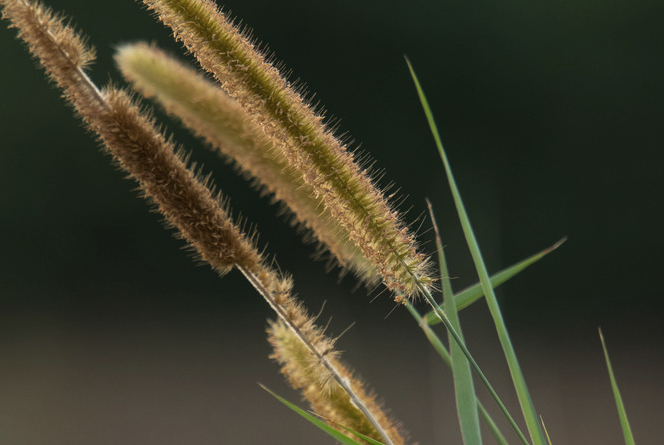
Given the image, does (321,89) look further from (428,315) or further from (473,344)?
(428,315)

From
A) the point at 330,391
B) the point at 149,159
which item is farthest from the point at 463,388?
the point at 149,159

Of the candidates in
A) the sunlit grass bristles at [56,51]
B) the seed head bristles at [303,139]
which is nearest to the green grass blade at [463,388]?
the seed head bristles at [303,139]

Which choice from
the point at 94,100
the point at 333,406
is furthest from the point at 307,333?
the point at 94,100

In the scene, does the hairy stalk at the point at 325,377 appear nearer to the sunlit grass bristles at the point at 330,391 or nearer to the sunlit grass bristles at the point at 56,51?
the sunlit grass bristles at the point at 330,391

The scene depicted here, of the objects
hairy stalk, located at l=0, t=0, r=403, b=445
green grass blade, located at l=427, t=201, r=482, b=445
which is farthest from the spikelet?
green grass blade, located at l=427, t=201, r=482, b=445

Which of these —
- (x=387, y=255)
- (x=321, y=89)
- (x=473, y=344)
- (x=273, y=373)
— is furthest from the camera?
(x=273, y=373)

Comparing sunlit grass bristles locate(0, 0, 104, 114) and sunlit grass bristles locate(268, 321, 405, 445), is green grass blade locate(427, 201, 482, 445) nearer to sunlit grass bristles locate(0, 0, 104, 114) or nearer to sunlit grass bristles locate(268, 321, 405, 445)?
sunlit grass bristles locate(268, 321, 405, 445)

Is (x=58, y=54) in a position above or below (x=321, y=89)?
below
